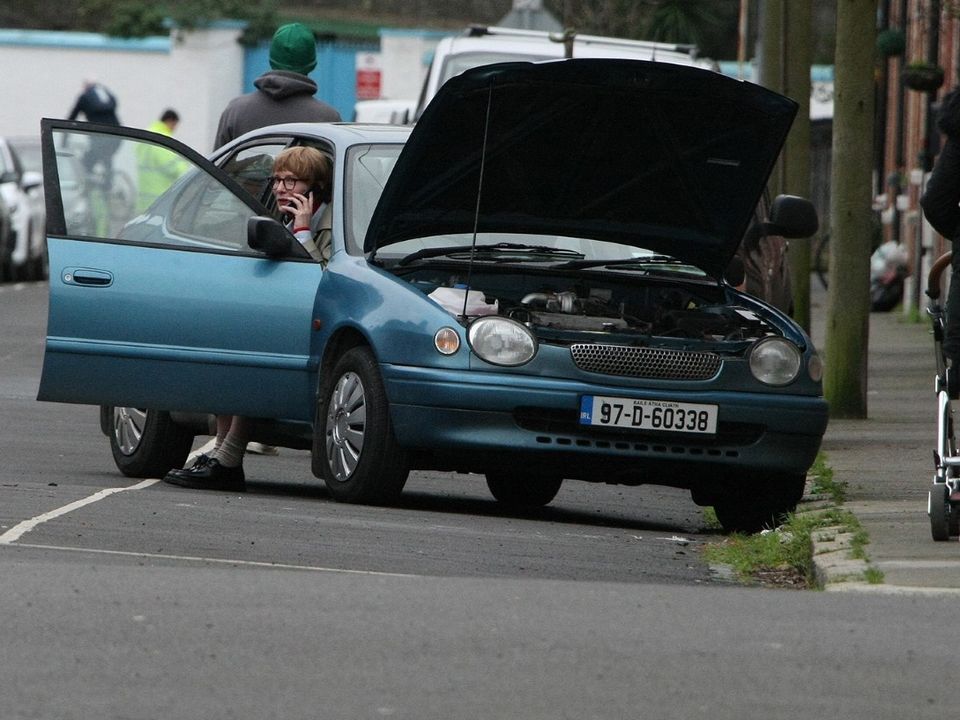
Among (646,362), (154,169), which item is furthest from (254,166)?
(154,169)

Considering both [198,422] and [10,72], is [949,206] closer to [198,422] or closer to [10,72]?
[198,422]

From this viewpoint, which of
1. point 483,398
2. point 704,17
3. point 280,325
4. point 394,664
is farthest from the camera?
point 704,17

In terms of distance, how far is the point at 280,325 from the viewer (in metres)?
10.2

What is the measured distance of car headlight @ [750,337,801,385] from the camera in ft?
32.0

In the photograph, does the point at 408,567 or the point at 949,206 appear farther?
the point at 949,206

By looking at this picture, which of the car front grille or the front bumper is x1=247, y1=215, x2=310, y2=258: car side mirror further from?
the car front grille

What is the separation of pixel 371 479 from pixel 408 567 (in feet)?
5.80

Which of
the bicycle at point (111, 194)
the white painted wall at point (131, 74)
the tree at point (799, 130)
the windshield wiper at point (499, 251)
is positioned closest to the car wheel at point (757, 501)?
the windshield wiper at point (499, 251)

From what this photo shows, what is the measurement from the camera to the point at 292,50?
1376 centimetres

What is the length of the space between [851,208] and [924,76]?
1289 cm

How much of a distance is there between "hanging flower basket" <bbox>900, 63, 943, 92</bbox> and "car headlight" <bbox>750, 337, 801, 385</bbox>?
1771cm

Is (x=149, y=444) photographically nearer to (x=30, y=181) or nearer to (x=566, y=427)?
(x=566, y=427)

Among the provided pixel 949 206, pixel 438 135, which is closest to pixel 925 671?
pixel 949 206

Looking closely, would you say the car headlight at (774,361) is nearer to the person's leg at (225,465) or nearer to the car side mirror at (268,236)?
the car side mirror at (268,236)
